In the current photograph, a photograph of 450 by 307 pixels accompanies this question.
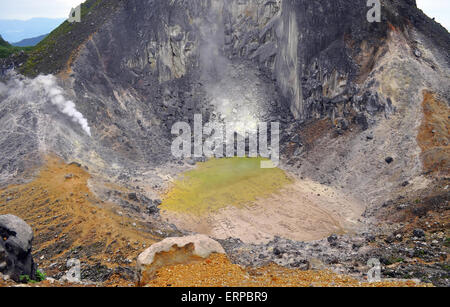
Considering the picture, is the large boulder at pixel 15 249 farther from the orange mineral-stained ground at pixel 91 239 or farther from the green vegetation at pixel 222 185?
the green vegetation at pixel 222 185

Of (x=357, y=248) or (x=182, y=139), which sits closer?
(x=357, y=248)

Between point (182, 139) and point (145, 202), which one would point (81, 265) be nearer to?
point (145, 202)

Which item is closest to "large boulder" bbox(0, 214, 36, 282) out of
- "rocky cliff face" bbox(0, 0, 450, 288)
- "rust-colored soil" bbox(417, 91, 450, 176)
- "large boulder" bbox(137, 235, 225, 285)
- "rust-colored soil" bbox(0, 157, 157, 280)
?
"large boulder" bbox(137, 235, 225, 285)

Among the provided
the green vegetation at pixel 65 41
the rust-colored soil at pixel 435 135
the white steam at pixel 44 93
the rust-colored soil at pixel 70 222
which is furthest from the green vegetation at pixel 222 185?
the green vegetation at pixel 65 41

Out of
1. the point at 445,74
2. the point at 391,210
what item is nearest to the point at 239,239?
the point at 391,210

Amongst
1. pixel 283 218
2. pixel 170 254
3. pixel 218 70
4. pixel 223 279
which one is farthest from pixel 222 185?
pixel 223 279
